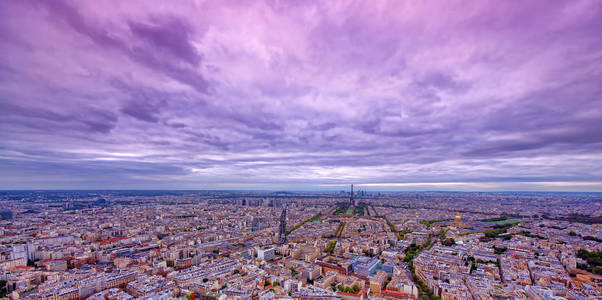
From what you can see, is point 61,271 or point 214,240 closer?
point 61,271

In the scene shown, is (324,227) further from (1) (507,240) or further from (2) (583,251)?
(2) (583,251)

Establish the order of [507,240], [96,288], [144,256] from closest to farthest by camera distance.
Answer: [96,288]
[144,256]
[507,240]

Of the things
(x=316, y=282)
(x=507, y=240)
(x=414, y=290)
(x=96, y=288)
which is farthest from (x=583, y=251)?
(x=96, y=288)

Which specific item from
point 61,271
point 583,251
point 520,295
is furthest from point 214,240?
point 583,251

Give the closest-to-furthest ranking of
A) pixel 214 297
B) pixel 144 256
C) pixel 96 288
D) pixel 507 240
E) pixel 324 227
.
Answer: pixel 214 297
pixel 96 288
pixel 144 256
pixel 507 240
pixel 324 227

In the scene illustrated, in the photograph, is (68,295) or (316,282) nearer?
(68,295)

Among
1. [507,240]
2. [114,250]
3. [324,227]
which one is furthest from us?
[324,227]

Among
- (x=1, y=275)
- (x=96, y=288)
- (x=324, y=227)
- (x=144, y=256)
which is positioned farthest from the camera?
(x=324, y=227)

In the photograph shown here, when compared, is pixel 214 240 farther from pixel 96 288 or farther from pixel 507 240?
pixel 507 240
